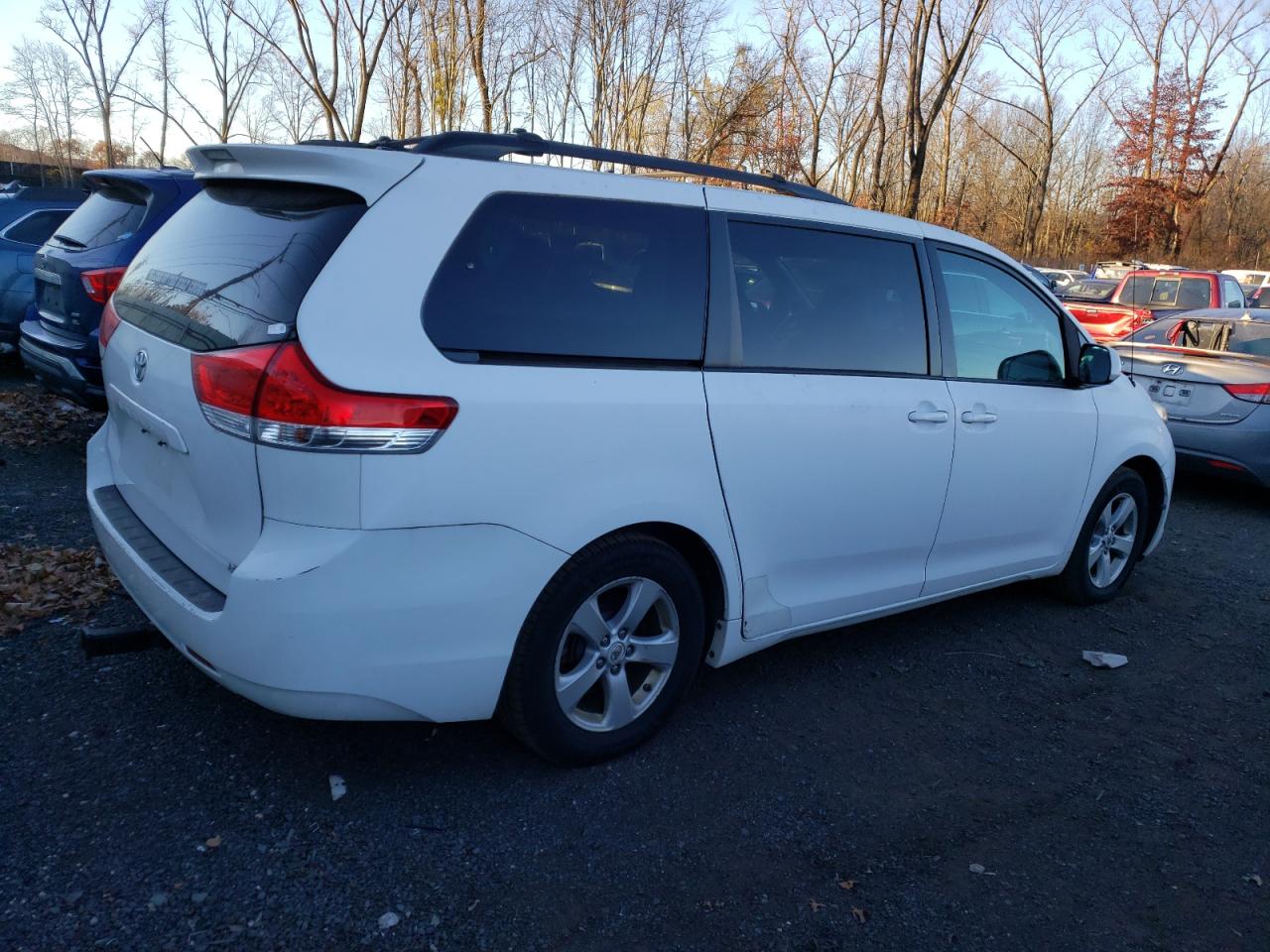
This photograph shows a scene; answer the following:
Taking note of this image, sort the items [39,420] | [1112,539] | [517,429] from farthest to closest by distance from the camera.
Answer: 1. [39,420]
2. [1112,539]
3. [517,429]

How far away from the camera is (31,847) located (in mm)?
2537

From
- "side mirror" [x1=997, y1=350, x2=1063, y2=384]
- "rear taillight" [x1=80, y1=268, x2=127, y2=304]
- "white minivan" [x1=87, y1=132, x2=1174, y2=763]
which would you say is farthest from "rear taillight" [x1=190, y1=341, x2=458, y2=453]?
"rear taillight" [x1=80, y1=268, x2=127, y2=304]

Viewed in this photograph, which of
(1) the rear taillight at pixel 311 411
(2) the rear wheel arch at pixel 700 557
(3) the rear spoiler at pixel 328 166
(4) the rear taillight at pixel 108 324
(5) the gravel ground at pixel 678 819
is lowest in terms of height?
(5) the gravel ground at pixel 678 819

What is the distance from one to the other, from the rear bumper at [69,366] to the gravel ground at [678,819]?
252cm

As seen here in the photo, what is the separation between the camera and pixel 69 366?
6.01 metres

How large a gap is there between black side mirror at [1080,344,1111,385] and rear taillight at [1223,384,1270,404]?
11.8 feet

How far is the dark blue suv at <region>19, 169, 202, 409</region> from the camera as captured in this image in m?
6.04

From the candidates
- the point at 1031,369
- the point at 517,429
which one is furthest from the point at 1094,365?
the point at 517,429

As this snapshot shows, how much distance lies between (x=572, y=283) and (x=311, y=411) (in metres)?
0.88

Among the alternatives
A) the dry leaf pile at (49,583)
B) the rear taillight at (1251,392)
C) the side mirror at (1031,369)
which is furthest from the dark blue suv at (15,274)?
the rear taillight at (1251,392)

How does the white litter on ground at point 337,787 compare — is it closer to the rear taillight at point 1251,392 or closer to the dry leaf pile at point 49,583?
the dry leaf pile at point 49,583

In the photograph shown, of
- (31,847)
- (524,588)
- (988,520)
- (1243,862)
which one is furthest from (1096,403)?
(31,847)

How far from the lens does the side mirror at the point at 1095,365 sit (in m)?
4.57

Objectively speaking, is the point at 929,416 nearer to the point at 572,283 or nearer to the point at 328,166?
the point at 572,283
